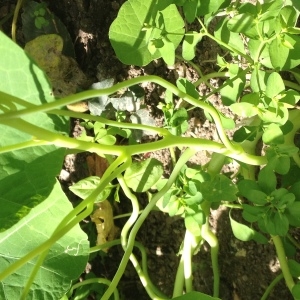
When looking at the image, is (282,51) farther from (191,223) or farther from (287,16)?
(191,223)

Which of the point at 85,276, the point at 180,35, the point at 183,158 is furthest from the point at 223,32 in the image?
the point at 85,276

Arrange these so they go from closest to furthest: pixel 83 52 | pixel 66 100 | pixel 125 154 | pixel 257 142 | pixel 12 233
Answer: pixel 66 100, pixel 125 154, pixel 12 233, pixel 257 142, pixel 83 52

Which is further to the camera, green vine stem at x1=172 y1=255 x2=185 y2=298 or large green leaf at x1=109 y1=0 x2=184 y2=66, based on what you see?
green vine stem at x1=172 y1=255 x2=185 y2=298

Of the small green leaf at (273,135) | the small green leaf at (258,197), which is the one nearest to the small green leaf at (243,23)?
the small green leaf at (273,135)

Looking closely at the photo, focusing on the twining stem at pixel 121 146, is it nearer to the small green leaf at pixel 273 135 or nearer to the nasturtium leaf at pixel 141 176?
the small green leaf at pixel 273 135

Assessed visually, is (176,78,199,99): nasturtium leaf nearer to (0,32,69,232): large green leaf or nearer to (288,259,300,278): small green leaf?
(0,32,69,232): large green leaf

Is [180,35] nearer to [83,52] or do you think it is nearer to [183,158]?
[183,158]

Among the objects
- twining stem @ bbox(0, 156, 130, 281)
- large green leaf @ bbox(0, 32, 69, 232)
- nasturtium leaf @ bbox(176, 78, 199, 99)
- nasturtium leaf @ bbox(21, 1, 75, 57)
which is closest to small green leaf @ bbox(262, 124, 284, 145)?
nasturtium leaf @ bbox(176, 78, 199, 99)
